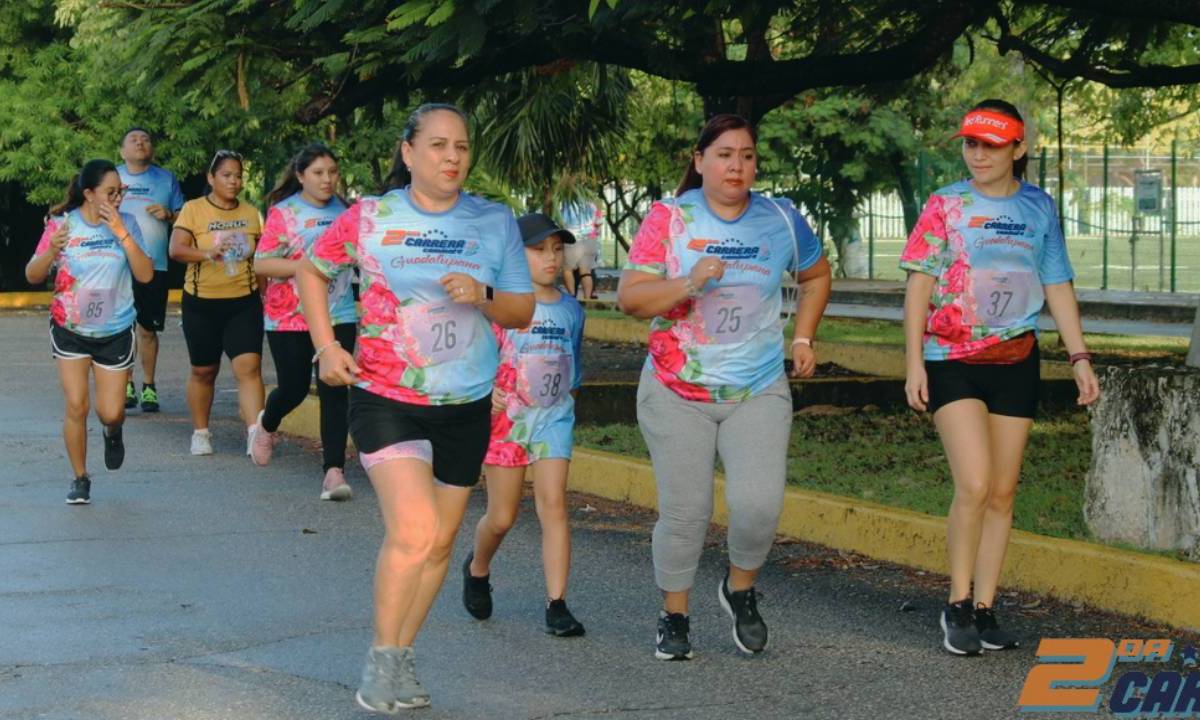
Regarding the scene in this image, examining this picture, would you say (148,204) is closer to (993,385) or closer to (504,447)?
(504,447)

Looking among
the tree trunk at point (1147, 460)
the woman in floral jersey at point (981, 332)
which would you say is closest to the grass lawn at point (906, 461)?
the tree trunk at point (1147, 460)

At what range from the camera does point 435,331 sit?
19.5 ft

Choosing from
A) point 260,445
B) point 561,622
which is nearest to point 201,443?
point 260,445

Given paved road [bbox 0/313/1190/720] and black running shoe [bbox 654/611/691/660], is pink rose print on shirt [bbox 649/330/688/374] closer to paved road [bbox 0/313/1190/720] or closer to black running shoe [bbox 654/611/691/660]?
black running shoe [bbox 654/611/691/660]

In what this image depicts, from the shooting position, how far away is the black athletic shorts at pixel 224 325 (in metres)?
11.9

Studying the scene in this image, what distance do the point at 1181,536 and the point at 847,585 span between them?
4.30 feet

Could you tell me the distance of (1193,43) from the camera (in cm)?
1614

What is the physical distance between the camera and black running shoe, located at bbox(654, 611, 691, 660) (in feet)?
21.9

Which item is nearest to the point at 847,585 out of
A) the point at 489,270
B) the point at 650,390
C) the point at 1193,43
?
the point at 650,390

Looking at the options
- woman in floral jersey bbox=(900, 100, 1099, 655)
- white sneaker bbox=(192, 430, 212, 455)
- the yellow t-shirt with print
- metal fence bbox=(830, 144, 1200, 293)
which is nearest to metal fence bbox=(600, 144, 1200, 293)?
metal fence bbox=(830, 144, 1200, 293)

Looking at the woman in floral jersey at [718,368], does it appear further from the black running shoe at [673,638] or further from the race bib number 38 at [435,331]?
Result: the race bib number 38 at [435,331]

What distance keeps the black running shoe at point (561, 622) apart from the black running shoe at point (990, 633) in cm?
138

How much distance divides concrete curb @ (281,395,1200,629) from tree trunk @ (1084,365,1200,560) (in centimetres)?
32

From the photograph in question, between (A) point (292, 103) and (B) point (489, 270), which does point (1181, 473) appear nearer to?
(B) point (489, 270)
